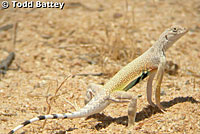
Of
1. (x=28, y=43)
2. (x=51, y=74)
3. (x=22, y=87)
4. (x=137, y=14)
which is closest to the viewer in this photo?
(x=22, y=87)

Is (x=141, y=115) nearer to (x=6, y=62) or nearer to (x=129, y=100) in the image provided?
(x=129, y=100)

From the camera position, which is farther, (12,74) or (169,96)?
(12,74)

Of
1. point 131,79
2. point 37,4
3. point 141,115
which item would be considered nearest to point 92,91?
point 131,79

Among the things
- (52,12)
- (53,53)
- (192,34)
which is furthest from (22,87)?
(192,34)

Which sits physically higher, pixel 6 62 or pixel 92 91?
pixel 6 62

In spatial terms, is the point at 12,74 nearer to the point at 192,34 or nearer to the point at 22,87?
the point at 22,87

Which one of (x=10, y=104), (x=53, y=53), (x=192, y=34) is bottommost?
(x=10, y=104)

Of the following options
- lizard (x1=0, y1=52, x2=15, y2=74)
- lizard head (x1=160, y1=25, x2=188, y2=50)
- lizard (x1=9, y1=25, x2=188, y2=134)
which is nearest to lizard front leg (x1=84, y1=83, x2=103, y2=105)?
lizard (x1=9, y1=25, x2=188, y2=134)
